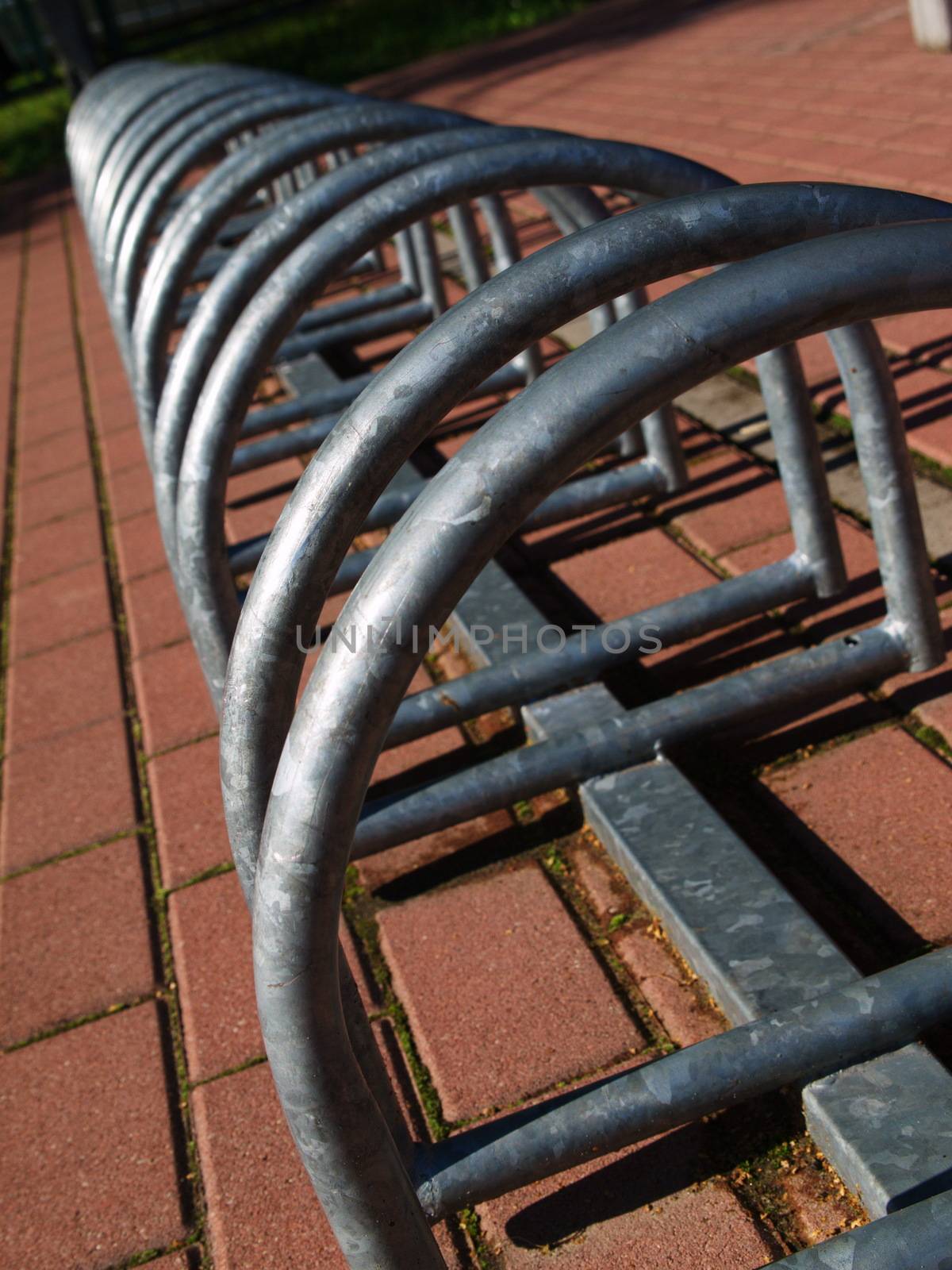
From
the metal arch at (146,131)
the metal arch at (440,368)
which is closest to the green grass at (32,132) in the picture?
the metal arch at (146,131)

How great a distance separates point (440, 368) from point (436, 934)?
0.95 metres

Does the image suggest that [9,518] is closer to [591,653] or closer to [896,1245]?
[591,653]

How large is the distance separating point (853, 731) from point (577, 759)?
0.45 m

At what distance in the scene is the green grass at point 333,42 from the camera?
11.9 m

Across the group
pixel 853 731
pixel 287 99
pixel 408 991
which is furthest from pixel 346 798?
pixel 287 99

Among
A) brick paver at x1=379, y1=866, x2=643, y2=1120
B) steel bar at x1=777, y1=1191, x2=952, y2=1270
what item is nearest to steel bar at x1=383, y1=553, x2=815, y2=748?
brick paver at x1=379, y1=866, x2=643, y2=1120

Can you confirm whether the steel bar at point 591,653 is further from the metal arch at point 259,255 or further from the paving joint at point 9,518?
the paving joint at point 9,518

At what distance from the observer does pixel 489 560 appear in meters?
1.12

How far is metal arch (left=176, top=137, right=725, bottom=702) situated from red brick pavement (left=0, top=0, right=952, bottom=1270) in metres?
0.58

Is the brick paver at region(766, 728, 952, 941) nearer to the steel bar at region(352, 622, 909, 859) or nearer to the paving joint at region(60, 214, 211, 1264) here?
the steel bar at region(352, 622, 909, 859)

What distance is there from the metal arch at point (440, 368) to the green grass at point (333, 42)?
446 inches

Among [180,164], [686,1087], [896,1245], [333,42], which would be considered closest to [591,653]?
[686,1087]

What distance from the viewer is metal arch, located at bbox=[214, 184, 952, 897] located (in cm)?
127

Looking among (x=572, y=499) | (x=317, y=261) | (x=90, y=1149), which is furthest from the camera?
(x=572, y=499)
